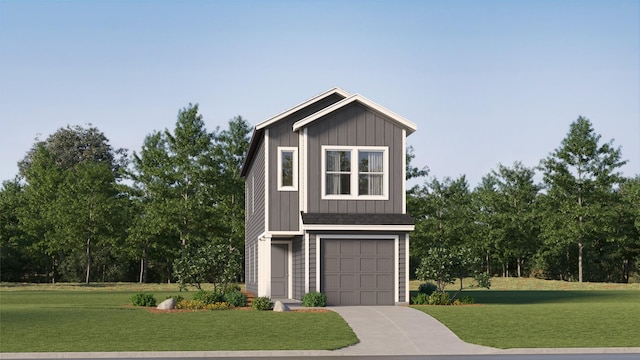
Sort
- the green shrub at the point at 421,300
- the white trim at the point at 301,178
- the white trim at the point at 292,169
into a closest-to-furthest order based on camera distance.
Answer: the green shrub at the point at 421,300 → the white trim at the point at 301,178 → the white trim at the point at 292,169

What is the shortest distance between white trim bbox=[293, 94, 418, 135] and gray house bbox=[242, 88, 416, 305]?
0.04 metres

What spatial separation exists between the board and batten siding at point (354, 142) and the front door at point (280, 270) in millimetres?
6058

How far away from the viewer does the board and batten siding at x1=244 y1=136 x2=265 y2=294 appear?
36188mm

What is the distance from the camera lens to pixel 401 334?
22.4 m

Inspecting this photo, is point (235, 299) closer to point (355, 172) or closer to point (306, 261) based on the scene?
point (306, 261)

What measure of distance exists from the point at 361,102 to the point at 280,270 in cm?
956

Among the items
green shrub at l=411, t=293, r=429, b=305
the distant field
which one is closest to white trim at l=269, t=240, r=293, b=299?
green shrub at l=411, t=293, r=429, b=305

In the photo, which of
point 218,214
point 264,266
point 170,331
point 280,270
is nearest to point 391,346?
point 170,331

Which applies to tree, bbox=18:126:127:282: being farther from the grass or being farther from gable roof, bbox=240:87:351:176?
the grass

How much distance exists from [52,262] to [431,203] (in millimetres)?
37625

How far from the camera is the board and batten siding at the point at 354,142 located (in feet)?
105

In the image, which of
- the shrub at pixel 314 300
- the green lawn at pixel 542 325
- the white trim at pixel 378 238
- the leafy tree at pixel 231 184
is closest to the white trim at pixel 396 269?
the white trim at pixel 378 238

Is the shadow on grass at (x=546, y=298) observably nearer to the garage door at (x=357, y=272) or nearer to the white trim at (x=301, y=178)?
the garage door at (x=357, y=272)

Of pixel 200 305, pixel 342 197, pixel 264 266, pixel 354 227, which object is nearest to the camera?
pixel 200 305
